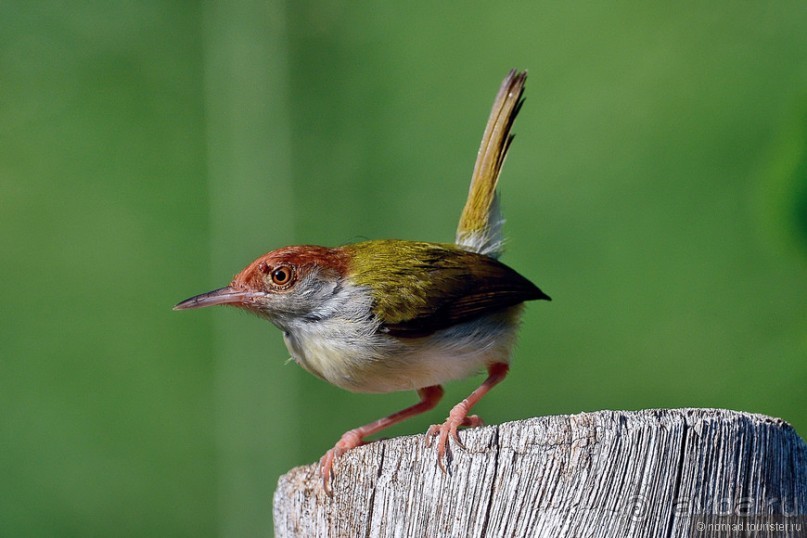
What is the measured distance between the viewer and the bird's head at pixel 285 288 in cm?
393

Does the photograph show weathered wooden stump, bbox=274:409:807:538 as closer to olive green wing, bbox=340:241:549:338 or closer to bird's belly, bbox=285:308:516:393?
bird's belly, bbox=285:308:516:393

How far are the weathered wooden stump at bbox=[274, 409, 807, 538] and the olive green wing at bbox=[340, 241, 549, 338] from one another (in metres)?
1.49

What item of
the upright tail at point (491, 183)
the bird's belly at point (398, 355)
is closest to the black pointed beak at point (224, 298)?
the bird's belly at point (398, 355)

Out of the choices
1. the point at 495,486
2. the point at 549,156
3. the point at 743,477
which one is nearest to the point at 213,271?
the point at 549,156

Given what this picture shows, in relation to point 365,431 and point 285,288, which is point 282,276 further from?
point 365,431

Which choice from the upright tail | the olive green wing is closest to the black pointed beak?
the olive green wing

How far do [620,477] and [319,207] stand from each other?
4.19 meters

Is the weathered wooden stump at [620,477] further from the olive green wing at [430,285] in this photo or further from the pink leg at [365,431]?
the olive green wing at [430,285]

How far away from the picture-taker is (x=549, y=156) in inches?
225

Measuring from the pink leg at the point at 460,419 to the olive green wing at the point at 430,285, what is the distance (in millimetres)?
344

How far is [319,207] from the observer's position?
239 inches

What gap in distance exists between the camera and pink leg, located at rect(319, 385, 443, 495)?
280 cm

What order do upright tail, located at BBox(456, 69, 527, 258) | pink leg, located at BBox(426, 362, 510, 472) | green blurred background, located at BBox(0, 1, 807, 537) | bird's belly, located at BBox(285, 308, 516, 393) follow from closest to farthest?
1. pink leg, located at BBox(426, 362, 510, 472)
2. bird's belly, located at BBox(285, 308, 516, 393)
3. upright tail, located at BBox(456, 69, 527, 258)
4. green blurred background, located at BBox(0, 1, 807, 537)

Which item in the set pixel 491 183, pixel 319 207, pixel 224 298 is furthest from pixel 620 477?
pixel 319 207
